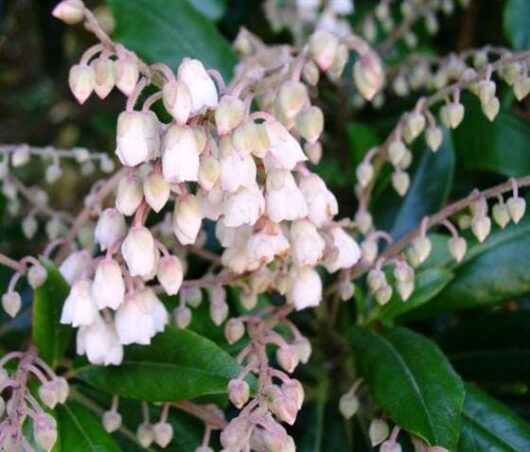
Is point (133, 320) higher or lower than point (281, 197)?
lower

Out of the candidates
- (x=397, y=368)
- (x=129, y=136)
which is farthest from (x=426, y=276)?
(x=129, y=136)

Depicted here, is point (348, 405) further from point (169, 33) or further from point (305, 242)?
point (169, 33)

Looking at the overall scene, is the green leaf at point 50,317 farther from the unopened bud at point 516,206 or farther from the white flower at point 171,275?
the unopened bud at point 516,206

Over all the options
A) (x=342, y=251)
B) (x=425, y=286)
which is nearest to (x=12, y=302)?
(x=342, y=251)

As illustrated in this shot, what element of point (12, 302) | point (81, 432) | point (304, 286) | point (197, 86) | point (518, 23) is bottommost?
point (81, 432)

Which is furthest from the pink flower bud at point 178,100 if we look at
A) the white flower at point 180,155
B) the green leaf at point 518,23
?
the green leaf at point 518,23
